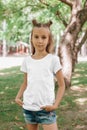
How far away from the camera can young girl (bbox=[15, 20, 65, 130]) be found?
10.2ft

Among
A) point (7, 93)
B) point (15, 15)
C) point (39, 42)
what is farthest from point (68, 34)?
point (15, 15)

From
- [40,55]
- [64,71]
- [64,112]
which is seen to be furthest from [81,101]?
[40,55]

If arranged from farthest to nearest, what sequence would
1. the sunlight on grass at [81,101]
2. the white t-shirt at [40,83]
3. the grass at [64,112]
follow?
the sunlight on grass at [81,101] < the grass at [64,112] < the white t-shirt at [40,83]

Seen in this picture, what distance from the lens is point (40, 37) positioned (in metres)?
3.21

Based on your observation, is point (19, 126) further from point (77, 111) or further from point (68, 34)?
point (68, 34)

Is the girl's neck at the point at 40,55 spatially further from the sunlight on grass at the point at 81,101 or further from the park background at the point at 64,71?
the sunlight on grass at the point at 81,101

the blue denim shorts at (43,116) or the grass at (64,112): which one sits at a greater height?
the blue denim shorts at (43,116)

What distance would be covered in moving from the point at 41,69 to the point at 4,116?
12.4 ft

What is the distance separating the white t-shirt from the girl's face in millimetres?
113

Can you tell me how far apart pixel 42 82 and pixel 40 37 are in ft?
1.38

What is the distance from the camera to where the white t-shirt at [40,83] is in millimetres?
3121

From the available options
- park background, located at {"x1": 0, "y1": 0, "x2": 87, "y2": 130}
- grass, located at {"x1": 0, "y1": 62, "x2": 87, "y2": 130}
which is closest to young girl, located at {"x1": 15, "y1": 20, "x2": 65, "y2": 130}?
park background, located at {"x1": 0, "y1": 0, "x2": 87, "y2": 130}

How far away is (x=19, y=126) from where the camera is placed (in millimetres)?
5887

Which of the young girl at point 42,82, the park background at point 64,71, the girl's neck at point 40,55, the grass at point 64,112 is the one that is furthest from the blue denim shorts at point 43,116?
the grass at point 64,112
